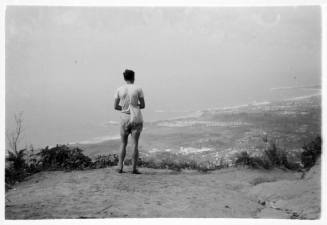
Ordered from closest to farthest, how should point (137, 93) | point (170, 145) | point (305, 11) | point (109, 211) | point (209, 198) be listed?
point (109, 211), point (209, 198), point (137, 93), point (305, 11), point (170, 145)

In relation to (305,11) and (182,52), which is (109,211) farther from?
(305,11)

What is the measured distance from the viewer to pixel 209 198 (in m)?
5.61

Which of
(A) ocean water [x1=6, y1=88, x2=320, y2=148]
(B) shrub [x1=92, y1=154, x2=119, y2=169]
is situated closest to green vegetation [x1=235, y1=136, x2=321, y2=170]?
(A) ocean water [x1=6, y1=88, x2=320, y2=148]

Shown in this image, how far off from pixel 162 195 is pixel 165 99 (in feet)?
7.36

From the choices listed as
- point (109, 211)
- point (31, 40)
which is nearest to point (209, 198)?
point (109, 211)

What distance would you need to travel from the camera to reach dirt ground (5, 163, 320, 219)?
532 cm

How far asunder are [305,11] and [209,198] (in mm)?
3316

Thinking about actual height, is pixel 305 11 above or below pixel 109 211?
above

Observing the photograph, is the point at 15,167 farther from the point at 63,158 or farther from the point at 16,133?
the point at 63,158

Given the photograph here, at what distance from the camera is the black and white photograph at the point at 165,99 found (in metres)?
6.23

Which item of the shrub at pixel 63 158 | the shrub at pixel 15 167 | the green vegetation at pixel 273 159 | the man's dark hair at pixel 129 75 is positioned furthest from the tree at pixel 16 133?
the green vegetation at pixel 273 159

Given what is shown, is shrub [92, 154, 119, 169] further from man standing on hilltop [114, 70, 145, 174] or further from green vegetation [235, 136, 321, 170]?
green vegetation [235, 136, 321, 170]

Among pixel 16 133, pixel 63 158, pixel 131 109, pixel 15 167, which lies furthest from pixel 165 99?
pixel 15 167

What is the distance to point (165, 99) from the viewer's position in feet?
24.5
